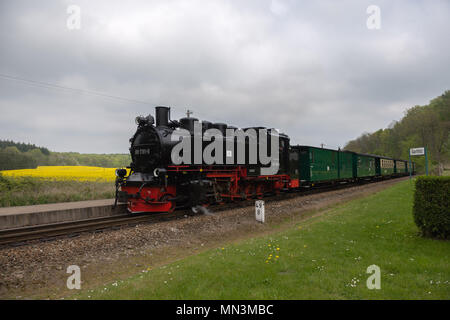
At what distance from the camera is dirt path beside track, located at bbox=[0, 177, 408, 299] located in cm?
548

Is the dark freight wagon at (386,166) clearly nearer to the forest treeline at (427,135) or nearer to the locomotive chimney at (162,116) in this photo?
the forest treeline at (427,135)

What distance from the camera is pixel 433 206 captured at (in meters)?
6.30

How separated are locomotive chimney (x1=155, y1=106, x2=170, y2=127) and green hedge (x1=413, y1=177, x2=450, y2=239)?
954 centimetres

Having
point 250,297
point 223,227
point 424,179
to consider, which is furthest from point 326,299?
point 223,227

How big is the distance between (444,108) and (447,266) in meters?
72.1

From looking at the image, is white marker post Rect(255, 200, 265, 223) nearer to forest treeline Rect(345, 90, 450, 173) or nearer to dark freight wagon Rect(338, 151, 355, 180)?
dark freight wagon Rect(338, 151, 355, 180)

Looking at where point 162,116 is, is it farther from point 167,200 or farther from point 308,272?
point 308,272

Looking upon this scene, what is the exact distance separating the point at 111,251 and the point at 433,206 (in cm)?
763

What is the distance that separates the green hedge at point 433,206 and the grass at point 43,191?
1586 cm

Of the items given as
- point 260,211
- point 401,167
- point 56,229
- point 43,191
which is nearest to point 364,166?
point 401,167

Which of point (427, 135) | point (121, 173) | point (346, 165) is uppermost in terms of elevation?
point (427, 135)

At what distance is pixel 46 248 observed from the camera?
7.10 meters

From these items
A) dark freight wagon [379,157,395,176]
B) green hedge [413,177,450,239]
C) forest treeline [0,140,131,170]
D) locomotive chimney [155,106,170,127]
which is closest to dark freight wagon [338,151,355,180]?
dark freight wagon [379,157,395,176]

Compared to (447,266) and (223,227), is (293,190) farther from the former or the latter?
(447,266)
